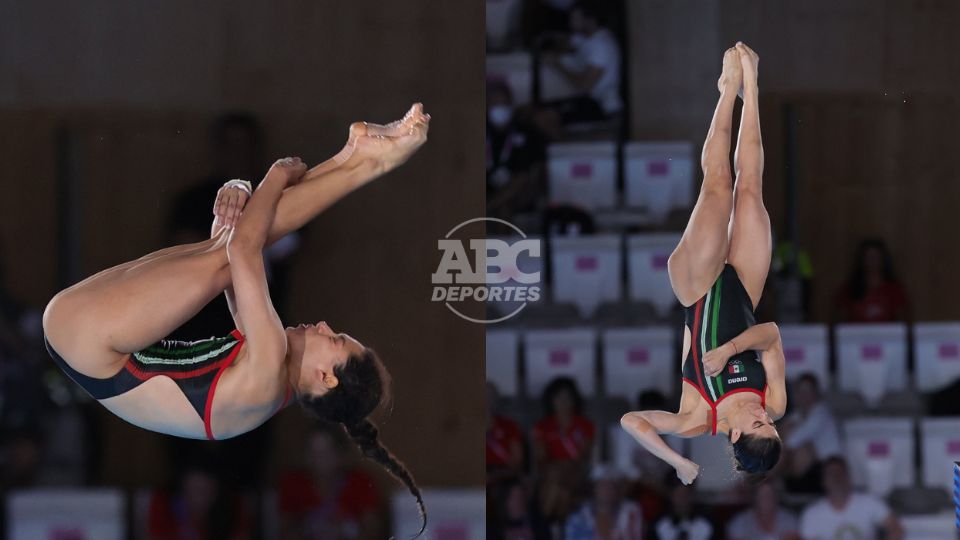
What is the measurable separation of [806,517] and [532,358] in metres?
1.32

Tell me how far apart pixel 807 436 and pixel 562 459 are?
3.33ft

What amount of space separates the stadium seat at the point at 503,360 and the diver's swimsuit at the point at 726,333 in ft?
2.51

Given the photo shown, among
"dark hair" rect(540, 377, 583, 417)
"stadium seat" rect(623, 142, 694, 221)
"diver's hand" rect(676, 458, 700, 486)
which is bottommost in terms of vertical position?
"diver's hand" rect(676, 458, 700, 486)

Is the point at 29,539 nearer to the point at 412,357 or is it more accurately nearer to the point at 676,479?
the point at 412,357

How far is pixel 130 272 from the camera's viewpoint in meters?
4.28

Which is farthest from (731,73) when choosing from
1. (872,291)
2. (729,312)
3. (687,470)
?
(687,470)

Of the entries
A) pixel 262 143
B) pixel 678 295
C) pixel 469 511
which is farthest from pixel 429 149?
pixel 469 511

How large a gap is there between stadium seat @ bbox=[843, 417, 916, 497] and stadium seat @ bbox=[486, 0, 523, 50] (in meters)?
2.16

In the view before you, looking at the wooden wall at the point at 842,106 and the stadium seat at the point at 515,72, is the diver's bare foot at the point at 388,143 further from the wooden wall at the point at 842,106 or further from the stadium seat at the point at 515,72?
the wooden wall at the point at 842,106

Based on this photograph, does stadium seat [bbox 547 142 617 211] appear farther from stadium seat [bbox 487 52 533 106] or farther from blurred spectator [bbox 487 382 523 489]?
blurred spectator [bbox 487 382 523 489]

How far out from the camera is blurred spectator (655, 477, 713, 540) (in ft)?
16.3

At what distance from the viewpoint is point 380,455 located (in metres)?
4.88

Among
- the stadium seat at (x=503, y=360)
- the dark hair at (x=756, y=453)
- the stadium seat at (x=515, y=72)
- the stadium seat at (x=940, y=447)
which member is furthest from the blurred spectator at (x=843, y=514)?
the stadium seat at (x=515, y=72)

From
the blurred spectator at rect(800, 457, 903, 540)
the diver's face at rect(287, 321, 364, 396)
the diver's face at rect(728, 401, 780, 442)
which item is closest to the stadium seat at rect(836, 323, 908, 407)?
the blurred spectator at rect(800, 457, 903, 540)
